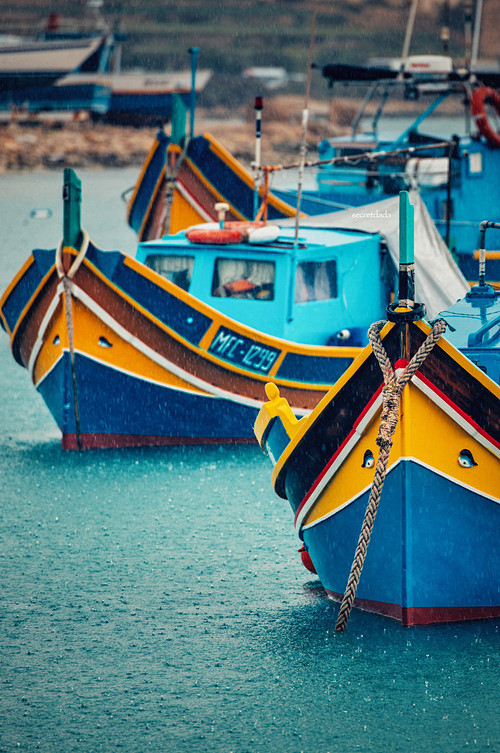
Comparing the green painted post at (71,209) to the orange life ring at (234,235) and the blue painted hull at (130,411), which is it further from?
the orange life ring at (234,235)

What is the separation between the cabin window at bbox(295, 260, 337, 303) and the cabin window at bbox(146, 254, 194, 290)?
3.68 ft

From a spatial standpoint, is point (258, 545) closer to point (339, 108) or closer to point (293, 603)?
point (293, 603)

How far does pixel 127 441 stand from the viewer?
11.7m

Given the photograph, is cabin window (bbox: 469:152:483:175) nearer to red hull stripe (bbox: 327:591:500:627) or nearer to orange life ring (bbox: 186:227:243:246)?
orange life ring (bbox: 186:227:243:246)

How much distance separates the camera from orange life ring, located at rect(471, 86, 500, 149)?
560 inches

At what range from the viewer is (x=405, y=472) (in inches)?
252

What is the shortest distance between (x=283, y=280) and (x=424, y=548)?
5.16 metres

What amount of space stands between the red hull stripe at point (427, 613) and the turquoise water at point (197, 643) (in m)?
0.11

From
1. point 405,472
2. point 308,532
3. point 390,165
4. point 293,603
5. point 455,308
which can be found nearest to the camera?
point 405,472

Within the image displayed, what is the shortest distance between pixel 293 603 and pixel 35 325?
16.3 feet

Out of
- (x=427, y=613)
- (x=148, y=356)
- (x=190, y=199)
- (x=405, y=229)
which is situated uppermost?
(x=405, y=229)

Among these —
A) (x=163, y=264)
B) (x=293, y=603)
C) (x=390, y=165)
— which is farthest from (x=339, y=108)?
(x=293, y=603)

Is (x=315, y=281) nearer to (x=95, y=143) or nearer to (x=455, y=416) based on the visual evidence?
(x=455, y=416)

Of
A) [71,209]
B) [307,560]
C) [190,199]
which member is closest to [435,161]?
[190,199]
